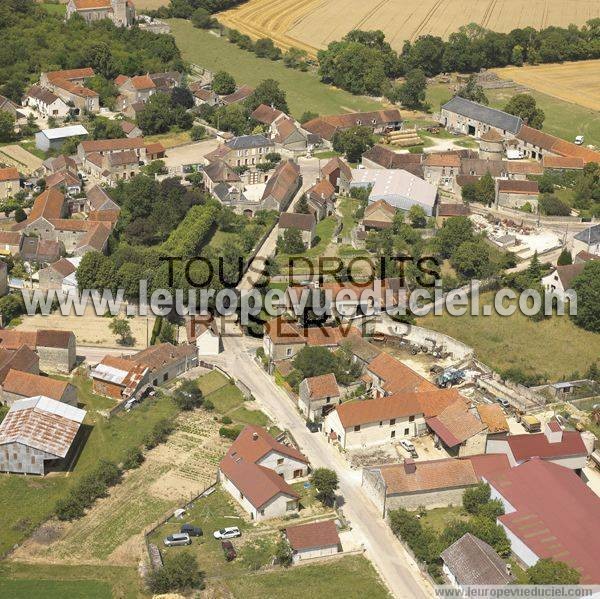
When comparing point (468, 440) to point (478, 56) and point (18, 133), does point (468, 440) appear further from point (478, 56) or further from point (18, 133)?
point (478, 56)

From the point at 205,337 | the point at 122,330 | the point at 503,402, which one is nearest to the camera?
the point at 503,402

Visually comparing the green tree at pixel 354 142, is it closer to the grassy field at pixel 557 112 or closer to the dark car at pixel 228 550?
the grassy field at pixel 557 112

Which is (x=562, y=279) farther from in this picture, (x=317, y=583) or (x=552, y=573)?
(x=317, y=583)

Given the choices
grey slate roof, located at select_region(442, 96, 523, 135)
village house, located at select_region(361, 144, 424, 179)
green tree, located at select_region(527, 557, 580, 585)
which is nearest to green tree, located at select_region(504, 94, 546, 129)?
grey slate roof, located at select_region(442, 96, 523, 135)

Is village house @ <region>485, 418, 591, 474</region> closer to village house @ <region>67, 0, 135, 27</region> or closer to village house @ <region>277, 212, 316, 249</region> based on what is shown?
village house @ <region>277, 212, 316, 249</region>

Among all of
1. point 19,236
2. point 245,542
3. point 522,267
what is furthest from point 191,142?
point 245,542

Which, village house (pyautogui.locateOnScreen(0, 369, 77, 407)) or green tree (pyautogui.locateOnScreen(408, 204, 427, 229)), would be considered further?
green tree (pyautogui.locateOnScreen(408, 204, 427, 229))

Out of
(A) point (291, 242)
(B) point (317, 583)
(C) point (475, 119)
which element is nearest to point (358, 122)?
(C) point (475, 119)
